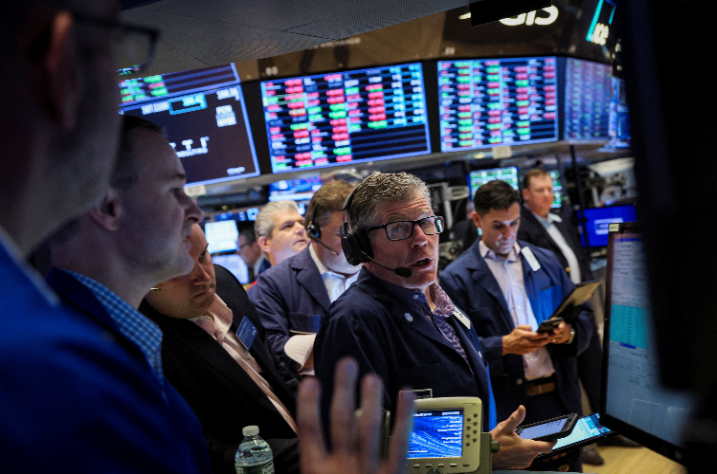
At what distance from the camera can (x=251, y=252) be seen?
183 inches

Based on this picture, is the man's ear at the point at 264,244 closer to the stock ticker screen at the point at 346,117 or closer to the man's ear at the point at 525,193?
the stock ticker screen at the point at 346,117

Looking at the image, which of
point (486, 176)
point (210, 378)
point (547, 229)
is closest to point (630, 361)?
point (210, 378)

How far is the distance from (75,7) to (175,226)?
658mm

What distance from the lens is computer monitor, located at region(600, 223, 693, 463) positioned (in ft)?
3.75

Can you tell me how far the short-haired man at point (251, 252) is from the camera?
15.1 feet

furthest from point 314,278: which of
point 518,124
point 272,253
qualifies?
point 518,124

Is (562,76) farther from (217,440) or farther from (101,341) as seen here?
(101,341)

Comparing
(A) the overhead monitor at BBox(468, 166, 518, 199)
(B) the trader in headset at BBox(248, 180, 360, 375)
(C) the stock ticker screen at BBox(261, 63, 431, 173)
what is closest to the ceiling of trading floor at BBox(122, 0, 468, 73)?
(B) the trader in headset at BBox(248, 180, 360, 375)

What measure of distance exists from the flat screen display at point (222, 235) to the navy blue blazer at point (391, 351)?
293cm

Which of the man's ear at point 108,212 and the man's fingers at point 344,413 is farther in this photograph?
the man's ear at point 108,212

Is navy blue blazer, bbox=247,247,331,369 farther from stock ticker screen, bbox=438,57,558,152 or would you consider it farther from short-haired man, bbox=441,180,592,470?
stock ticker screen, bbox=438,57,558,152

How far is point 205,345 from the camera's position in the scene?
1.61 metres

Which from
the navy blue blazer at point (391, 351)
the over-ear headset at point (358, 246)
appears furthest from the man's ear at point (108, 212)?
the over-ear headset at point (358, 246)

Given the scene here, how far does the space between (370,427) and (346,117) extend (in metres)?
3.45
